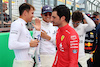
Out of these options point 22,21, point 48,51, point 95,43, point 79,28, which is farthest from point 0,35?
point 95,43

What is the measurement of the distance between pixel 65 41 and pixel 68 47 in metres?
0.08

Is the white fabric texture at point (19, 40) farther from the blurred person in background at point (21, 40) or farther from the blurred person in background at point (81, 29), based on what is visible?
the blurred person in background at point (81, 29)

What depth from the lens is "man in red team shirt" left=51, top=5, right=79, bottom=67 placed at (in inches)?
66.2

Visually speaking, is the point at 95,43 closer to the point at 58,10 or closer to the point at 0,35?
the point at 58,10

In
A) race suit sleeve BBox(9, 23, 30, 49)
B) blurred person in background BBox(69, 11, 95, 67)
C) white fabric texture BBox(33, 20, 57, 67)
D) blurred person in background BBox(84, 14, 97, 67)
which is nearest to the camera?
race suit sleeve BBox(9, 23, 30, 49)

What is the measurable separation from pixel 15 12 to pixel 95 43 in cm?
233

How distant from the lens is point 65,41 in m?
1.76

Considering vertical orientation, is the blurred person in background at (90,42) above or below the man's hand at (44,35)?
below

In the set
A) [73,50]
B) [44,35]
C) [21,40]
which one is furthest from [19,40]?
[73,50]

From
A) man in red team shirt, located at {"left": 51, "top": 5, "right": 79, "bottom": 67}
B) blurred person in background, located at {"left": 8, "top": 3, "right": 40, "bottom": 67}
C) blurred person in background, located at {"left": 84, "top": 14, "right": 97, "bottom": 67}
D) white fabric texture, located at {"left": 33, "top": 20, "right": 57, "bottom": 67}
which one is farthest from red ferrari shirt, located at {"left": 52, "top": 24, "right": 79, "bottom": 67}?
blurred person in background, located at {"left": 84, "top": 14, "right": 97, "bottom": 67}

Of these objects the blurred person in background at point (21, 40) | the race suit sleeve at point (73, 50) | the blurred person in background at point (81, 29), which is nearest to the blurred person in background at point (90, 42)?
the blurred person in background at point (81, 29)

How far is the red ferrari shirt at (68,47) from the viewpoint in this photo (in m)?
1.68

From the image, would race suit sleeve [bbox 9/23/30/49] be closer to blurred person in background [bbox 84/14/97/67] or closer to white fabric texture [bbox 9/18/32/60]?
white fabric texture [bbox 9/18/32/60]

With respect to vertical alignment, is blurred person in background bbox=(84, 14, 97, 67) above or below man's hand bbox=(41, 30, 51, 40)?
below
